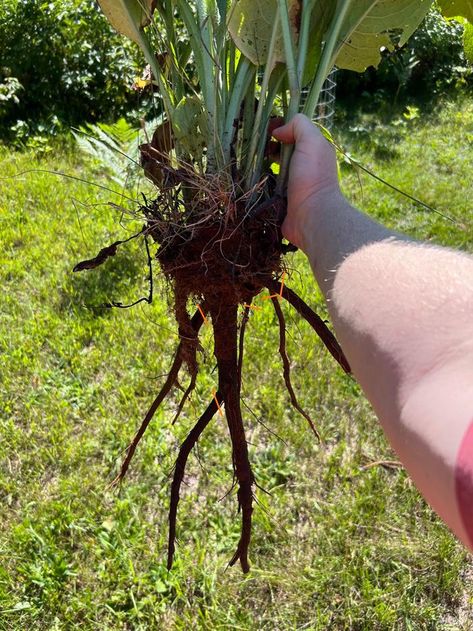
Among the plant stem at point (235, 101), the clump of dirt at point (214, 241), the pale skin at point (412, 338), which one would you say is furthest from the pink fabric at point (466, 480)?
the plant stem at point (235, 101)

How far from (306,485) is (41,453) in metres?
0.87

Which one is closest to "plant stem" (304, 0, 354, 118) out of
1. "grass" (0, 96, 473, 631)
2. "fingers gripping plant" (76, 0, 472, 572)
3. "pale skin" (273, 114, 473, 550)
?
"fingers gripping plant" (76, 0, 472, 572)

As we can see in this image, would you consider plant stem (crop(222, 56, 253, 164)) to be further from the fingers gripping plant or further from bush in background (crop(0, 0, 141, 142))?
bush in background (crop(0, 0, 141, 142))

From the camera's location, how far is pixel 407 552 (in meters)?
1.64

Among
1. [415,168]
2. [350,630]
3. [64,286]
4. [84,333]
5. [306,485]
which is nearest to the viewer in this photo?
[350,630]

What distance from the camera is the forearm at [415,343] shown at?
548mm

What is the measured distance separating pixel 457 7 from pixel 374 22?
16cm

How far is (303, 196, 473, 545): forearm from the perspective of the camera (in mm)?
548

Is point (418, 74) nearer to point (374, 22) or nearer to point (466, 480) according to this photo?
point (374, 22)

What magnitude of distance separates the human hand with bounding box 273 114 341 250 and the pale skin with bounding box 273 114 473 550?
12 centimetres

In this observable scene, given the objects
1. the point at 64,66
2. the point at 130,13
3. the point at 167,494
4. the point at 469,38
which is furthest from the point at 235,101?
the point at 64,66

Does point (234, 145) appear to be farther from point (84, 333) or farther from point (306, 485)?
point (84, 333)

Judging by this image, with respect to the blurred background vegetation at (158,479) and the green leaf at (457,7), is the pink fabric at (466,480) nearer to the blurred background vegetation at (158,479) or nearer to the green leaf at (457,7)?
the blurred background vegetation at (158,479)

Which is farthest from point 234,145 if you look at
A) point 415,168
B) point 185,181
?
point 415,168
